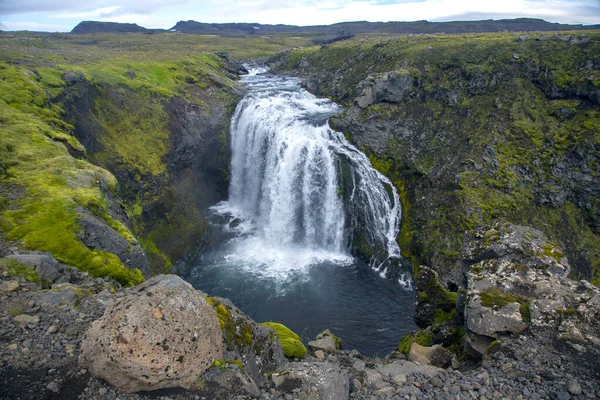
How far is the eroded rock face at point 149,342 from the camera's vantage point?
24.3 ft

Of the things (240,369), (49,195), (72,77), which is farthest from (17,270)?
(72,77)

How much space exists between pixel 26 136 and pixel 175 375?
1905 cm

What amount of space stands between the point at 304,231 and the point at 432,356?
23.1 meters

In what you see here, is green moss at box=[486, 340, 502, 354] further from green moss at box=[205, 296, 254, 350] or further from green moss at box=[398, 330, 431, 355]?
green moss at box=[205, 296, 254, 350]

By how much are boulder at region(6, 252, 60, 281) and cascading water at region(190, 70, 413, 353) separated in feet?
54.1

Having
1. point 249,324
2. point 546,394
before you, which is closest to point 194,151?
point 249,324

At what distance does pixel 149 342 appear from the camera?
7.45 m

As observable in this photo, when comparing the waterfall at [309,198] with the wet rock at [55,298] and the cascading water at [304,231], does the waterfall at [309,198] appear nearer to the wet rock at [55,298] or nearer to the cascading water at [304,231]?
the cascading water at [304,231]

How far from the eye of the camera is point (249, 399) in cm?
850

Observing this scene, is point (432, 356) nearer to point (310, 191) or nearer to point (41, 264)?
point (41, 264)

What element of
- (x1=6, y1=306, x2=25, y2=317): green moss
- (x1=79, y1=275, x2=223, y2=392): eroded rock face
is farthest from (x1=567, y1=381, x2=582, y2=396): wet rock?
(x1=6, y1=306, x2=25, y2=317): green moss

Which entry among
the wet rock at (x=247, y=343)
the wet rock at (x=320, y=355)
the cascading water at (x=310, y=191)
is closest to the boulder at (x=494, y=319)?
the wet rock at (x=320, y=355)

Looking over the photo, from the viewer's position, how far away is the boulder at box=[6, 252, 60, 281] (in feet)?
36.1

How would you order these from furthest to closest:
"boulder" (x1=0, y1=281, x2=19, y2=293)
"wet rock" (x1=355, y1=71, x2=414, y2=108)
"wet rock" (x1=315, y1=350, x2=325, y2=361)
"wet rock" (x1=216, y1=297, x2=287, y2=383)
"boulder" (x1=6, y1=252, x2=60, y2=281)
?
"wet rock" (x1=355, y1=71, x2=414, y2=108)
"wet rock" (x1=315, y1=350, x2=325, y2=361)
"boulder" (x1=6, y1=252, x2=60, y2=281)
"wet rock" (x1=216, y1=297, x2=287, y2=383)
"boulder" (x1=0, y1=281, x2=19, y2=293)
